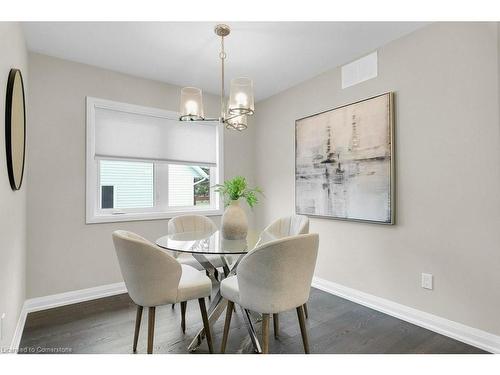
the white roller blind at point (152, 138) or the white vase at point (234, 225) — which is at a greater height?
the white roller blind at point (152, 138)

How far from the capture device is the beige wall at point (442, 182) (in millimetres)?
1996

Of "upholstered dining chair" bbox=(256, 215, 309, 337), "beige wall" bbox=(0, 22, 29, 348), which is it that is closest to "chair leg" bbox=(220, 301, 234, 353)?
"upholstered dining chair" bbox=(256, 215, 309, 337)

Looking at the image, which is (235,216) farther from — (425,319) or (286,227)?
(425,319)

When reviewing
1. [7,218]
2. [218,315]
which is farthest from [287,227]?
[7,218]

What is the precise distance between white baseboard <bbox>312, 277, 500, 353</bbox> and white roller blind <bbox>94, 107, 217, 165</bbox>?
2.35 metres

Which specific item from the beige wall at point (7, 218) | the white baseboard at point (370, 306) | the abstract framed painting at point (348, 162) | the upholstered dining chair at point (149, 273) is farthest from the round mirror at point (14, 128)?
the abstract framed painting at point (348, 162)

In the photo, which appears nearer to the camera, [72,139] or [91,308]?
[91,308]

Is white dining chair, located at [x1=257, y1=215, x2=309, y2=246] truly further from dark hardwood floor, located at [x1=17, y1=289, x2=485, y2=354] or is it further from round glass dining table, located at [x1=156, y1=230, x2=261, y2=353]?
dark hardwood floor, located at [x1=17, y1=289, x2=485, y2=354]

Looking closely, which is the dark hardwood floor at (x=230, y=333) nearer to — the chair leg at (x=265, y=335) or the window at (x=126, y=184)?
the chair leg at (x=265, y=335)

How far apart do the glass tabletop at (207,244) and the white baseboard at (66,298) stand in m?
1.27

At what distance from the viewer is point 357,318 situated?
2.47 m

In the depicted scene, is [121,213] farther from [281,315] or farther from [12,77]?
[281,315]
